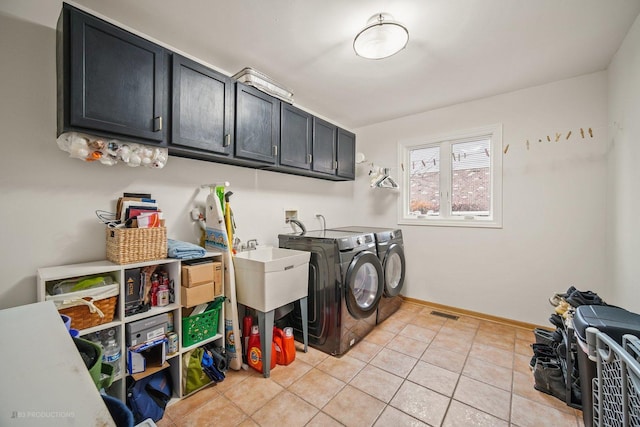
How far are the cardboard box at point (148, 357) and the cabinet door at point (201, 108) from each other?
1.26 metres

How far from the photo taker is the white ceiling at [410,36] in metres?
1.55

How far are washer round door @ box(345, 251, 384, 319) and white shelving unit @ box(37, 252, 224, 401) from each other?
109cm

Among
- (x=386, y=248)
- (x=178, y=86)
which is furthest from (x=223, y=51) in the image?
(x=386, y=248)

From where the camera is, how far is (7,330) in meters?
0.64

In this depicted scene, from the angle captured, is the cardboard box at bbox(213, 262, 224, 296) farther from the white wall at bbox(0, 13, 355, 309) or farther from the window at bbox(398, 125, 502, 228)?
Answer: the window at bbox(398, 125, 502, 228)

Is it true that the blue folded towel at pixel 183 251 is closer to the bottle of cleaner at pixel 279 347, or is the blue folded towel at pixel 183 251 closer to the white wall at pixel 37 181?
the white wall at pixel 37 181

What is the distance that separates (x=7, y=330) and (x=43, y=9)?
183cm

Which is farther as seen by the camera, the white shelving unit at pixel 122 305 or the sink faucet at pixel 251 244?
the sink faucet at pixel 251 244

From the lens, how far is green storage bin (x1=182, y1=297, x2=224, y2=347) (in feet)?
5.55

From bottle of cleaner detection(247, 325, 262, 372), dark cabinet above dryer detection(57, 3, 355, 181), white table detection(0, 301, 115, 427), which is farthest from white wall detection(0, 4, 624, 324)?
white table detection(0, 301, 115, 427)

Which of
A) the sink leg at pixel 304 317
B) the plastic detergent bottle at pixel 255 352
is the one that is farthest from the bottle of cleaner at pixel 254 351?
the sink leg at pixel 304 317

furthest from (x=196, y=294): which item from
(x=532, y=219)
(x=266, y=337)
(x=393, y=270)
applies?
(x=532, y=219)

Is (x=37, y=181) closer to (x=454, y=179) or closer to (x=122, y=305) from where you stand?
(x=122, y=305)

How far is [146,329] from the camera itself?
151 centimetres
